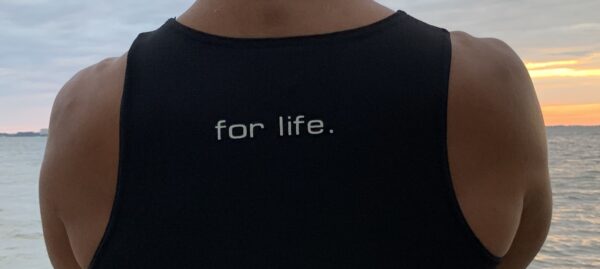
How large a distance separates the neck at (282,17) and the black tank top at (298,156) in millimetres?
12

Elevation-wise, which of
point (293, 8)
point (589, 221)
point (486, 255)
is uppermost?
point (293, 8)

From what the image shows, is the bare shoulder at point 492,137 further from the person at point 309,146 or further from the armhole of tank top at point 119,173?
the armhole of tank top at point 119,173

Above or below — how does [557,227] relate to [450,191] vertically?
below

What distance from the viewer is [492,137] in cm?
70

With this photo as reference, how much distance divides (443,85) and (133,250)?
Result: 1.25ft

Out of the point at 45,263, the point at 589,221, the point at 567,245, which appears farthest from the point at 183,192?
the point at 589,221

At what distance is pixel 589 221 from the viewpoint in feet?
29.4

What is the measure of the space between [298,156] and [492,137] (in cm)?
21

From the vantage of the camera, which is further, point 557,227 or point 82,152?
point 557,227

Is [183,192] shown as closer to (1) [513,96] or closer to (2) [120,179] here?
(2) [120,179]

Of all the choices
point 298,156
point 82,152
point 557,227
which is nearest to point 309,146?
point 298,156

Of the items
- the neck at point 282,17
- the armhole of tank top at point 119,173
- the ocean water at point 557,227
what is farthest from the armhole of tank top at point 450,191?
the ocean water at point 557,227

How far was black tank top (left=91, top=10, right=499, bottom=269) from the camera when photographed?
2.27 feet

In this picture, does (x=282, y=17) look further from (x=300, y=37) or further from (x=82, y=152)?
(x=82, y=152)
